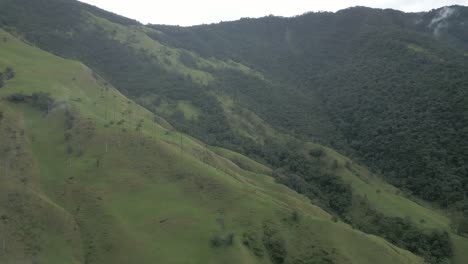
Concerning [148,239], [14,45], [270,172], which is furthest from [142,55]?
[148,239]

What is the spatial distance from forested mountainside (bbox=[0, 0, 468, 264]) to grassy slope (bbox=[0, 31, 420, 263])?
10.0 inches

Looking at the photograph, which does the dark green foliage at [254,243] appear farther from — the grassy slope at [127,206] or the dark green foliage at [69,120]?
the dark green foliage at [69,120]

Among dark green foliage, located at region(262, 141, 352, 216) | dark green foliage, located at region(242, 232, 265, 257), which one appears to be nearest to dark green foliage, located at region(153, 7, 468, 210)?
dark green foliage, located at region(262, 141, 352, 216)

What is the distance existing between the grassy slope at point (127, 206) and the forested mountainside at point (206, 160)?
25 centimetres

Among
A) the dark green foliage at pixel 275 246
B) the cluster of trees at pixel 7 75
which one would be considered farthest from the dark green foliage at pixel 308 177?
the cluster of trees at pixel 7 75

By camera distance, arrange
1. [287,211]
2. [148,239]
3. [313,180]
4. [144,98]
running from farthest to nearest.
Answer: [144,98] < [313,180] < [287,211] < [148,239]

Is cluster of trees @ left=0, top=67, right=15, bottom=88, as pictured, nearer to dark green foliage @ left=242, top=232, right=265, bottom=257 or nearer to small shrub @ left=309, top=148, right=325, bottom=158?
dark green foliage @ left=242, top=232, right=265, bottom=257

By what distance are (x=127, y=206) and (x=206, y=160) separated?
26141 mm

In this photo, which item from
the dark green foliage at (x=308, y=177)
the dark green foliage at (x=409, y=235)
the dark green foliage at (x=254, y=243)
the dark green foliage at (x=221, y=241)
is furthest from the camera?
the dark green foliage at (x=308, y=177)

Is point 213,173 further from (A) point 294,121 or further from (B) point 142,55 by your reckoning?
(B) point 142,55

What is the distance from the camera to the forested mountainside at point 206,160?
62812 millimetres

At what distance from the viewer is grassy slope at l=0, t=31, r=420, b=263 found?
196 ft

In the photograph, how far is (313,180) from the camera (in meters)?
124

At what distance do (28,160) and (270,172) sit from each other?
190ft
